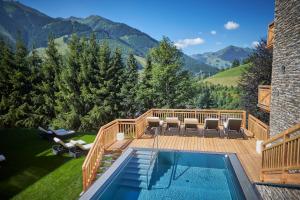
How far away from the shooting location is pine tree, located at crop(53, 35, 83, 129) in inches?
796

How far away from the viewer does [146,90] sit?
20.4 m

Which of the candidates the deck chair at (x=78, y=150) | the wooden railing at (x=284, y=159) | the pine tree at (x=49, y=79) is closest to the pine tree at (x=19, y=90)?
the pine tree at (x=49, y=79)

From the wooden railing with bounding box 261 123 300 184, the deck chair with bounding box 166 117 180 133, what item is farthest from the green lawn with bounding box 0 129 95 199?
the wooden railing with bounding box 261 123 300 184

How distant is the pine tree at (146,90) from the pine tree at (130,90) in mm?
561

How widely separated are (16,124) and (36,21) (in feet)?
586

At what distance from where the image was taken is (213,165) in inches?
323

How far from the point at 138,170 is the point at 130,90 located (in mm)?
13643

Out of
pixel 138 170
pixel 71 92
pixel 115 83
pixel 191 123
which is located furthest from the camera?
pixel 115 83

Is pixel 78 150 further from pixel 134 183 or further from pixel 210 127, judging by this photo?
pixel 210 127

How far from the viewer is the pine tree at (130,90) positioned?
2078 cm

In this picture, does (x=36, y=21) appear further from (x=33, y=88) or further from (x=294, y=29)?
(x=294, y=29)

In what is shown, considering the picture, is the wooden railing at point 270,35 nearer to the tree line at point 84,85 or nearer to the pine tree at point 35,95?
the tree line at point 84,85

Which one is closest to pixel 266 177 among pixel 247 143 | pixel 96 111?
pixel 247 143

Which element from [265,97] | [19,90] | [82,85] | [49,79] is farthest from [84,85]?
[265,97]
